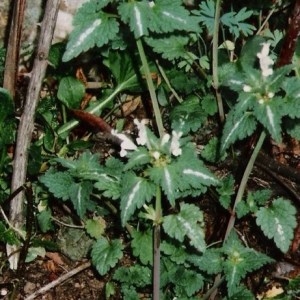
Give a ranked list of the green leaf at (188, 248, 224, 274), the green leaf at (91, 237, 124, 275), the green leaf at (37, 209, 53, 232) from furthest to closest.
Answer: the green leaf at (37, 209, 53, 232) < the green leaf at (91, 237, 124, 275) < the green leaf at (188, 248, 224, 274)

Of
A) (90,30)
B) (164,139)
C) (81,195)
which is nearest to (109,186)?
(81,195)

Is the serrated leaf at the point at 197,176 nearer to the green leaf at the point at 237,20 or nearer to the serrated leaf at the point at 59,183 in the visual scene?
the serrated leaf at the point at 59,183

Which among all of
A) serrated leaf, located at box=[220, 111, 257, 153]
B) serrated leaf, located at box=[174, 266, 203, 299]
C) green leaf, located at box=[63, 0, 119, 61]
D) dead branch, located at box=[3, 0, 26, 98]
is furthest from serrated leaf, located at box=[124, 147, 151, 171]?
dead branch, located at box=[3, 0, 26, 98]

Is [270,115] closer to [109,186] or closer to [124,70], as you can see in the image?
[109,186]

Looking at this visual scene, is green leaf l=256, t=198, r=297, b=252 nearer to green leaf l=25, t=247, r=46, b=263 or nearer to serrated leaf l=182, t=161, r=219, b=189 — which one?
serrated leaf l=182, t=161, r=219, b=189

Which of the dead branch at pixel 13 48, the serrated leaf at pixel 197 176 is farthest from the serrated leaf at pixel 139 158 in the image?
the dead branch at pixel 13 48

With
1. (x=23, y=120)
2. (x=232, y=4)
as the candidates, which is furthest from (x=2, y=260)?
(x=232, y=4)

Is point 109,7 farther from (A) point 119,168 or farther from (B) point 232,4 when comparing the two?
(A) point 119,168
